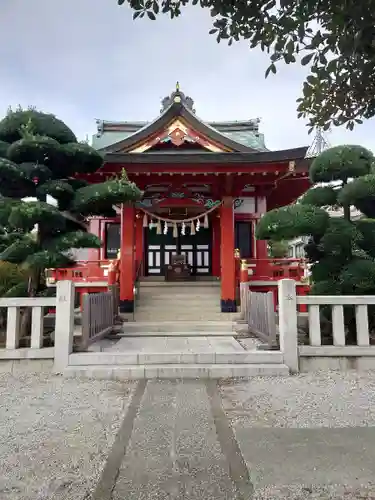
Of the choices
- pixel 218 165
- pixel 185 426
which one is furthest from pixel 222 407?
pixel 218 165

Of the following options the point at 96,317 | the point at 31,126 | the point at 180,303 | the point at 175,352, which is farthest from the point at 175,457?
the point at 180,303

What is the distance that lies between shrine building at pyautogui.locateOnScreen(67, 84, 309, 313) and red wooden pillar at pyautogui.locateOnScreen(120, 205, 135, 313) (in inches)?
1.1

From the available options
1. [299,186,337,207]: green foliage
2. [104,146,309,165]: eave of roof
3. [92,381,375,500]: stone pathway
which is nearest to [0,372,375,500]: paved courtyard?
[92,381,375,500]: stone pathway

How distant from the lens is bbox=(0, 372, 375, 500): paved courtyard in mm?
2551

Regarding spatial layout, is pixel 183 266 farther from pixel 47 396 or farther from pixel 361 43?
pixel 361 43

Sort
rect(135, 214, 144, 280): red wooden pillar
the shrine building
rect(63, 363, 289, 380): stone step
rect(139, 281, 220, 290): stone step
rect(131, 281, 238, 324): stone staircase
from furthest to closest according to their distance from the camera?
rect(135, 214, 144, 280): red wooden pillar
rect(139, 281, 220, 290): stone step
the shrine building
rect(131, 281, 238, 324): stone staircase
rect(63, 363, 289, 380): stone step

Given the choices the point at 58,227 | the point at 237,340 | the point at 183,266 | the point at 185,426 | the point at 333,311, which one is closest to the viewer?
the point at 185,426

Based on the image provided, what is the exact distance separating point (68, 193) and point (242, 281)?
5.47 metres

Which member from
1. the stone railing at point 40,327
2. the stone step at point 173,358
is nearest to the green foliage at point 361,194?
the stone step at point 173,358

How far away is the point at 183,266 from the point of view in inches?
535

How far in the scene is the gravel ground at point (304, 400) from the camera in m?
3.88

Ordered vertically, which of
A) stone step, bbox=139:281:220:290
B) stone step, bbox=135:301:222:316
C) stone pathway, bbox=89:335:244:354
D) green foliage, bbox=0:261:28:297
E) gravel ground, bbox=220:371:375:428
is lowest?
gravel ground, bbox=220:371:375:428

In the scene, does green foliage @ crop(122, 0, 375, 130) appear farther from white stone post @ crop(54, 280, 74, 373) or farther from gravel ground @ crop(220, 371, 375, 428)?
white stone post @ crop(54, 280, 74, 373)

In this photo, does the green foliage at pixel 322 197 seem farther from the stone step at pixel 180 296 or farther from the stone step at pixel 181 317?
the stone step at pixel 180 296
